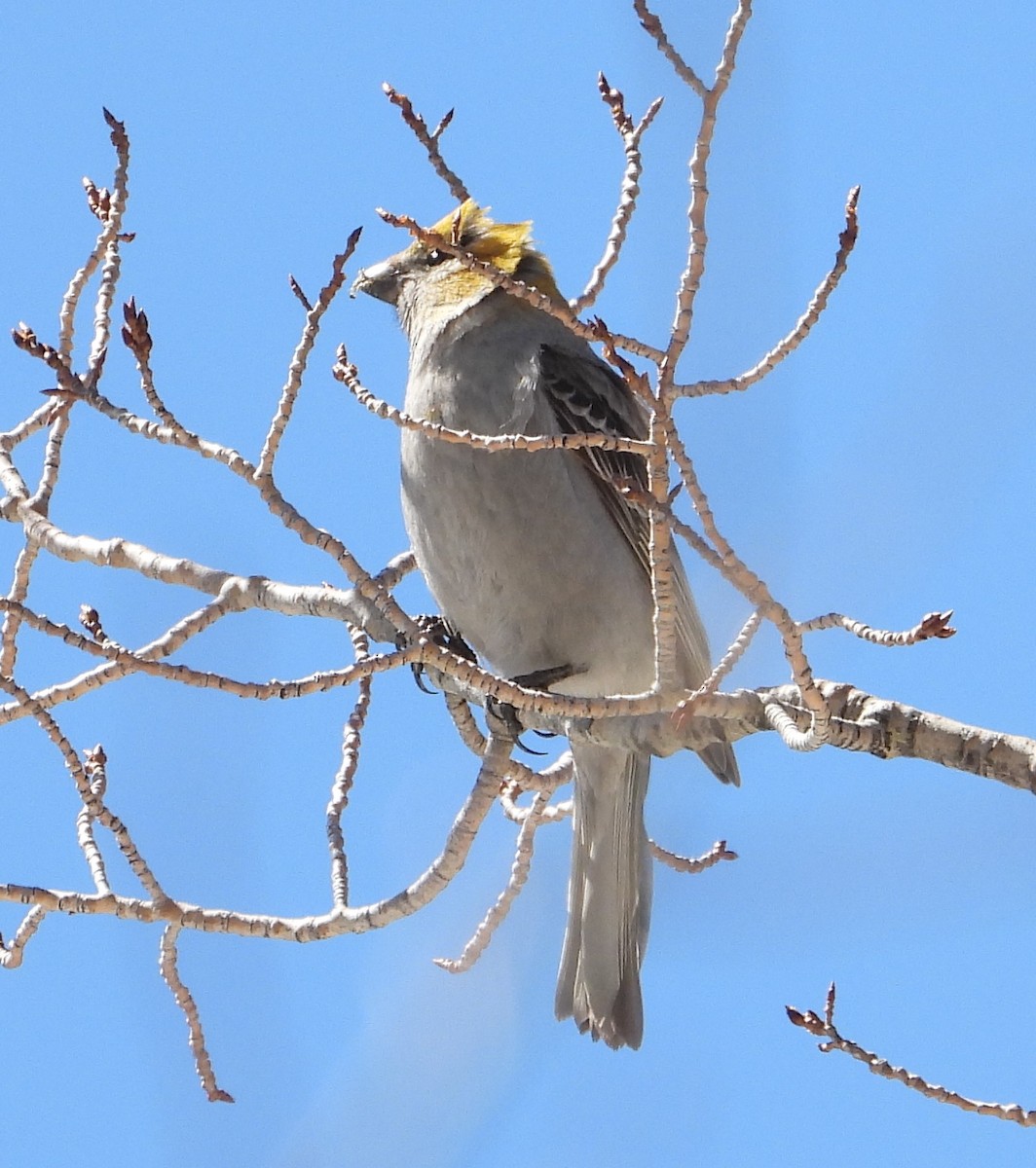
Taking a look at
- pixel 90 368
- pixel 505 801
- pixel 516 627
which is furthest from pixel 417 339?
pixel 90 368

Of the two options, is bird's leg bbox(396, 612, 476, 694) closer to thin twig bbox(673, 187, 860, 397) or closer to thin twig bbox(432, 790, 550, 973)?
thin twig bbox(432, 790, 550, 973)

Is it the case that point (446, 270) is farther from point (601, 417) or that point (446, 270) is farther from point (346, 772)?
point (346, 772)

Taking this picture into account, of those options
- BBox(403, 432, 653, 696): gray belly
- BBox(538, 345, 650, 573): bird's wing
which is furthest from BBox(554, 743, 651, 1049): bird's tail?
BBox(538, 345, 650, 573): bird's wing

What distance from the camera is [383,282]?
20.3 ft

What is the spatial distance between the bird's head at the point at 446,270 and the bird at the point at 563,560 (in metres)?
0.08

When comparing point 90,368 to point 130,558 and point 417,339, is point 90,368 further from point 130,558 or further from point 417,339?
point 417,339

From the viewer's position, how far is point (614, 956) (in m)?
5.45

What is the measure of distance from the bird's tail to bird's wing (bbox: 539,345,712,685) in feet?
1.75

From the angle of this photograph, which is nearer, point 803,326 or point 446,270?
point 803,326

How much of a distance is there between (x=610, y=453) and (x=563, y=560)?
0.39 metres

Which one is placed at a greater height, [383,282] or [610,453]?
[383,282]

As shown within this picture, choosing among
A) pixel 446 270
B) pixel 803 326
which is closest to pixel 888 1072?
pixel 803 326

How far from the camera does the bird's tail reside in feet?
17.7

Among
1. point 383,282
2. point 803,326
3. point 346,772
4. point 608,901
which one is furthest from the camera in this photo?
point 383,282
